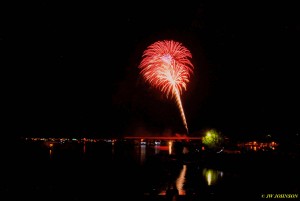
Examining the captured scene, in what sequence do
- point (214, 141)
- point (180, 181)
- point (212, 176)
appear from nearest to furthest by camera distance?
point (180, 181)
point (212, 176)
point (214, 141)

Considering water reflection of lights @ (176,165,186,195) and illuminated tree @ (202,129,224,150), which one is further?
illuminated tree @ (202,129,224,150)

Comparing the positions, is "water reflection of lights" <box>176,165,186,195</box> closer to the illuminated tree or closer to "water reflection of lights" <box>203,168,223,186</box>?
"water reflection of lights" <box>203,168,223,186</box>

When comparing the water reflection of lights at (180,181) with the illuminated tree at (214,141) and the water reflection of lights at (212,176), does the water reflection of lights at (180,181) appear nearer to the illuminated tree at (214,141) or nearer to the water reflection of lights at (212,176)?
the water reflection of lights at (212,176)

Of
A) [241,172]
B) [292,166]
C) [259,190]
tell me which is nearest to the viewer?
[259,190]

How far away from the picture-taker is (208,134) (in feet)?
120

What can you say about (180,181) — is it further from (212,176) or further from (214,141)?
(214,141)

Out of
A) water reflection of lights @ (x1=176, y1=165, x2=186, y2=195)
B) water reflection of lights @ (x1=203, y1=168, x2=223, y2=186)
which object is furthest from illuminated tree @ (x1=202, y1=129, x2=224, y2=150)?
water reflection of lights @ (x1=203, y1=168, x2=223, y2=186)

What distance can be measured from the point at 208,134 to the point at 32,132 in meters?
169

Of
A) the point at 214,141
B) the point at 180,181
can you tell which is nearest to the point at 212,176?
the point at 180,181

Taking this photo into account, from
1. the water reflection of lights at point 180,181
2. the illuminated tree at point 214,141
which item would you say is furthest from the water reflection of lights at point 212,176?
the illuminated tree at point 214,141

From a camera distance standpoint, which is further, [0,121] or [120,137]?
[120,137]

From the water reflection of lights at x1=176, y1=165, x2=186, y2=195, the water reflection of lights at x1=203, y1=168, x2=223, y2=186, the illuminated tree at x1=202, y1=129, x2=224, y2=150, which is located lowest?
the water reflection of lights at x1=176, y1=165, x2=186, y2=195

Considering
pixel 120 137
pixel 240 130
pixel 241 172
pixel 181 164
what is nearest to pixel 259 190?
pixel 241 172

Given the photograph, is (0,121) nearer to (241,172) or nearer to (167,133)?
(167,133)
